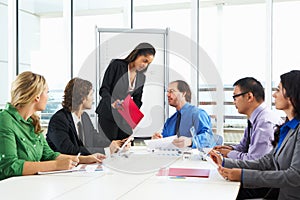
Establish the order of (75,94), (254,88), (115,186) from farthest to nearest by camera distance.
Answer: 1. (75,94)
2. (254,88)
3. (115,186)

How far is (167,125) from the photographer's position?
3402 mm

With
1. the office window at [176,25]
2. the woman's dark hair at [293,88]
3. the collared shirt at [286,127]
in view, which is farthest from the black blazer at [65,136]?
the office window at [176,25]

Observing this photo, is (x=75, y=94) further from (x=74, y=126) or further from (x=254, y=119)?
(x=254, y=119)

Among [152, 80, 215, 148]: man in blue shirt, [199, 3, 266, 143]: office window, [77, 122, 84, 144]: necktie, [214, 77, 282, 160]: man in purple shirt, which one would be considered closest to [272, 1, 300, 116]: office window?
[199, 3, 266, 143]: office window

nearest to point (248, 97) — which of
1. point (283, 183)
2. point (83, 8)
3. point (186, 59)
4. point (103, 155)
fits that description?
point (283, 183)

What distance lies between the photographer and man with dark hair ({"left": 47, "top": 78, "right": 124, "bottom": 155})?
273 cm

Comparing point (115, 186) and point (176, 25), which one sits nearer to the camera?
point (115, 186)

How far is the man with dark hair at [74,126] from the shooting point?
273 centimetres

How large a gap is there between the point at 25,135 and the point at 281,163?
144cm

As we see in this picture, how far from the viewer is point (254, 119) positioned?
248cm

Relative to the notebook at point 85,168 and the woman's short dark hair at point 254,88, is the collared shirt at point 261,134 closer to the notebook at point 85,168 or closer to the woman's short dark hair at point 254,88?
the woman's short dark hair at point 254,88

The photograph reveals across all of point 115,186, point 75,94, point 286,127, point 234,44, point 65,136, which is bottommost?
point 115,186

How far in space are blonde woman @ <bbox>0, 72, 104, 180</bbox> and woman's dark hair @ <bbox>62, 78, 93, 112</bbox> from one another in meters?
0.47

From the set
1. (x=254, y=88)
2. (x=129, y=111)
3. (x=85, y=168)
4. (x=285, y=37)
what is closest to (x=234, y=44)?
(x=285, y=37)
